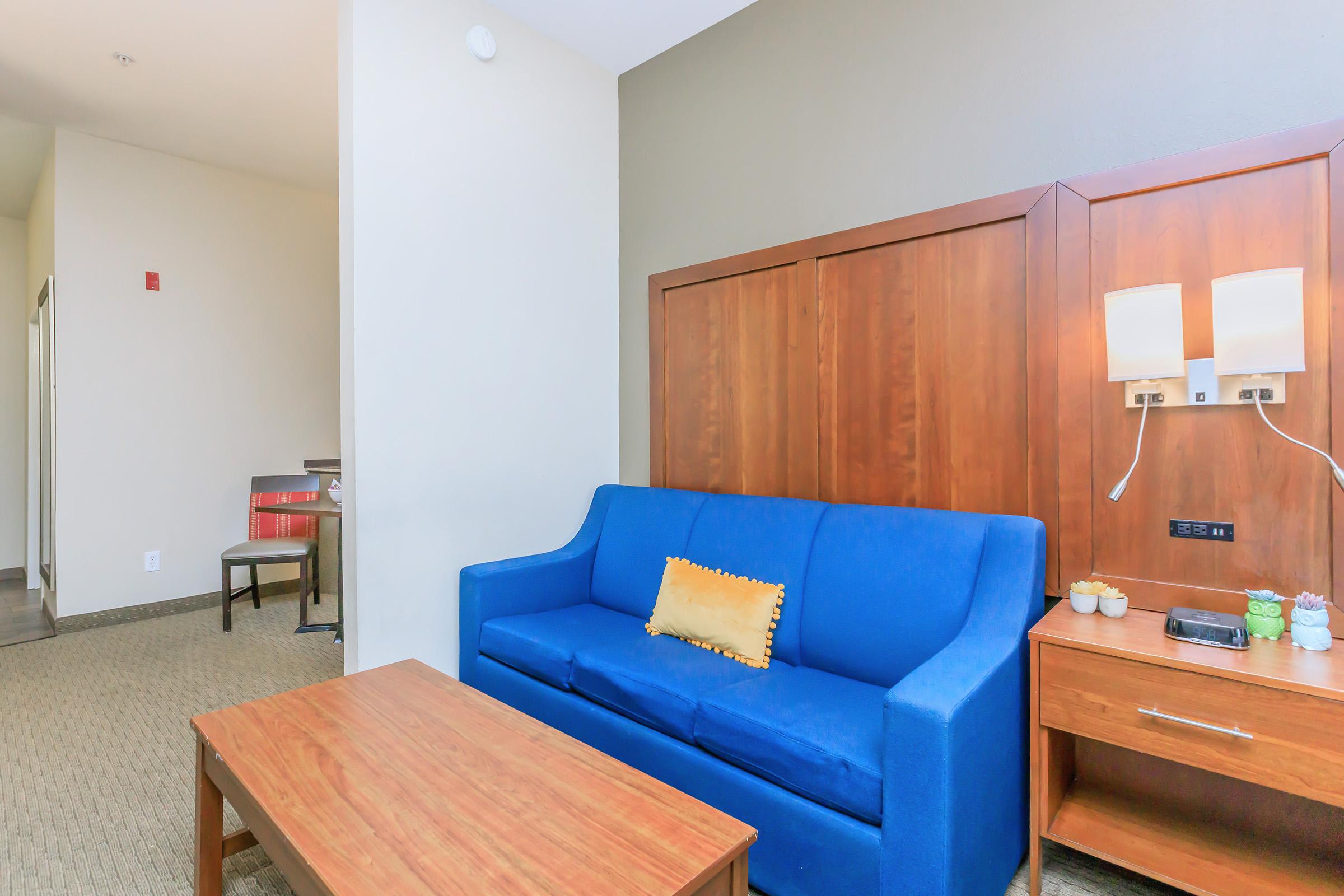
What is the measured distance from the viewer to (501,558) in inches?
110

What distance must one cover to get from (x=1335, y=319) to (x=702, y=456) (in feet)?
6.53

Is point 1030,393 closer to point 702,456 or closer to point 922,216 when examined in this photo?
point 922,216

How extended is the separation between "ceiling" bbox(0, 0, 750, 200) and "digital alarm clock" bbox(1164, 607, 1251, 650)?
2679mm

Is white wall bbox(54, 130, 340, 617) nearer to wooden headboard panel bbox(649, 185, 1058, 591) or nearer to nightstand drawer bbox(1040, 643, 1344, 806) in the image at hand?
wooden headboard panel bbox(649, 185, 1058, 591)

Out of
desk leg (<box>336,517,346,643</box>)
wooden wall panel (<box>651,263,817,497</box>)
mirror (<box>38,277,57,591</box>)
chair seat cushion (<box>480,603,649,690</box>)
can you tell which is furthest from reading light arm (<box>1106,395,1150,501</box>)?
mirror (<box>38,277,57,591</box>)

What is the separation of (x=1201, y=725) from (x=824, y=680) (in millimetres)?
860

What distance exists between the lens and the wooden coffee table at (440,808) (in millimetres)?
1028

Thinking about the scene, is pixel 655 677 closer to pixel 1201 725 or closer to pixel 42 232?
pixel 1201 725

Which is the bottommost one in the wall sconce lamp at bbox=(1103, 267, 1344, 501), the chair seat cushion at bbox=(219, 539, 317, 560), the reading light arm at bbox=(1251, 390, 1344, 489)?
the chair seat cushion at bbox=(219, 539, 317, 560)

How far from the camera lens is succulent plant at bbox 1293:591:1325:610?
1.41 meters

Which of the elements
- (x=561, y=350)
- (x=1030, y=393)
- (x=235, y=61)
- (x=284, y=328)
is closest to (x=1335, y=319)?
(x=1030, y=393)

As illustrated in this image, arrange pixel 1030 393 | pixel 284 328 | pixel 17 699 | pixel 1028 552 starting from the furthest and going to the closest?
pixel 284 328 < pixel 17 699 < pixel 1030 393 < pixel 1028 552

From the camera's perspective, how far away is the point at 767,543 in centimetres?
226

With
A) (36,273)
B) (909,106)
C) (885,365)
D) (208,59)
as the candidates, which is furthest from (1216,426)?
(36,273)
